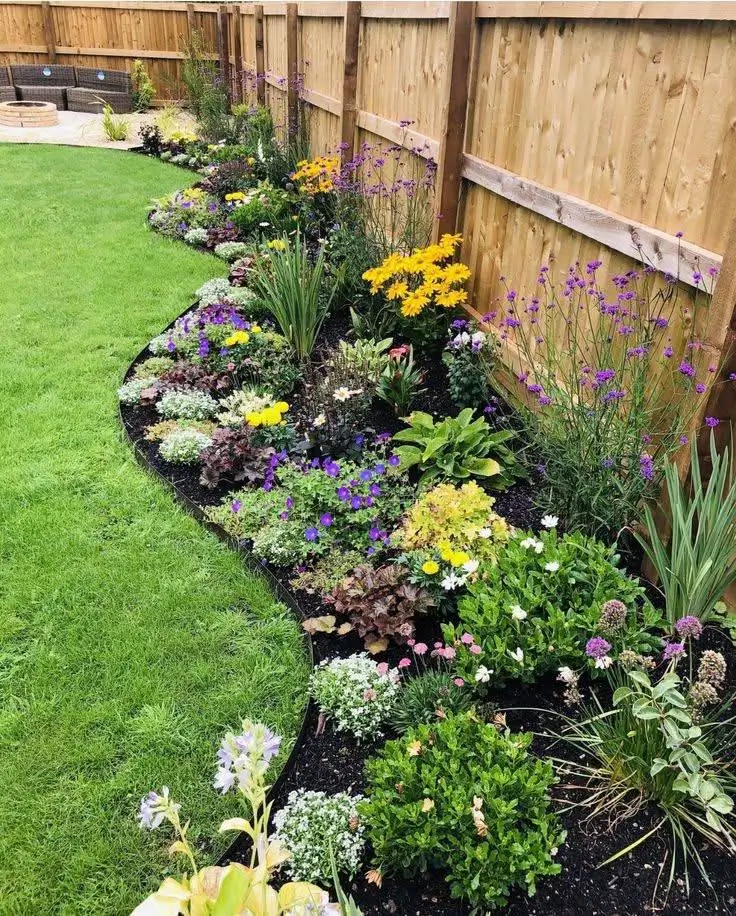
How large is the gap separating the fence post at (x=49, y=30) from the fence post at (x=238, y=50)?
4.98 metres

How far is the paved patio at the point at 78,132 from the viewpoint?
43.5 feet

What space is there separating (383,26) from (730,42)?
4.42 metres

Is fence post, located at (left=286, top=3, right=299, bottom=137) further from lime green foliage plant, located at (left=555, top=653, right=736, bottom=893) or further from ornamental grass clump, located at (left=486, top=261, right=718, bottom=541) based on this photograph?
lime green foliage plant, located at (left=555, top=653, right=736, bottom=893)

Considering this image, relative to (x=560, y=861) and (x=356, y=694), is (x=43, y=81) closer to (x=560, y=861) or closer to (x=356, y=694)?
(x=356, y=694)

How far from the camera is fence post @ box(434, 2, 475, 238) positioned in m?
4.37

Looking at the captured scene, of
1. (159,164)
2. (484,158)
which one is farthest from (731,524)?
(159,164)

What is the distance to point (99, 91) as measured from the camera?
1619 centimetres

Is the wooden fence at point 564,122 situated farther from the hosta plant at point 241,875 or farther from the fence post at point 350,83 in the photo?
the hosta plant at point 241,875

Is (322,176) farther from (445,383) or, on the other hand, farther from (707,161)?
(707,161)

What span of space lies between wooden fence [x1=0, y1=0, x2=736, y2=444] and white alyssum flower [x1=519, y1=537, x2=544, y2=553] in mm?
754

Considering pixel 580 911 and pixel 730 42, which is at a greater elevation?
pixel 730 42

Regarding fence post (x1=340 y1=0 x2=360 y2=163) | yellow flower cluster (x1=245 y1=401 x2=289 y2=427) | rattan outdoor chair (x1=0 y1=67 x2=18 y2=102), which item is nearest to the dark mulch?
yellow flower cluster (x1=245 y1=401 x2=289 y2=427)

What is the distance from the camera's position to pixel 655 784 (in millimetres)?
2135

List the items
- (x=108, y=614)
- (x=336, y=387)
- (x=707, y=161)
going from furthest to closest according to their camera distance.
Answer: (x=336, y=387), (x=108, y=614), (x=707, y=161)
